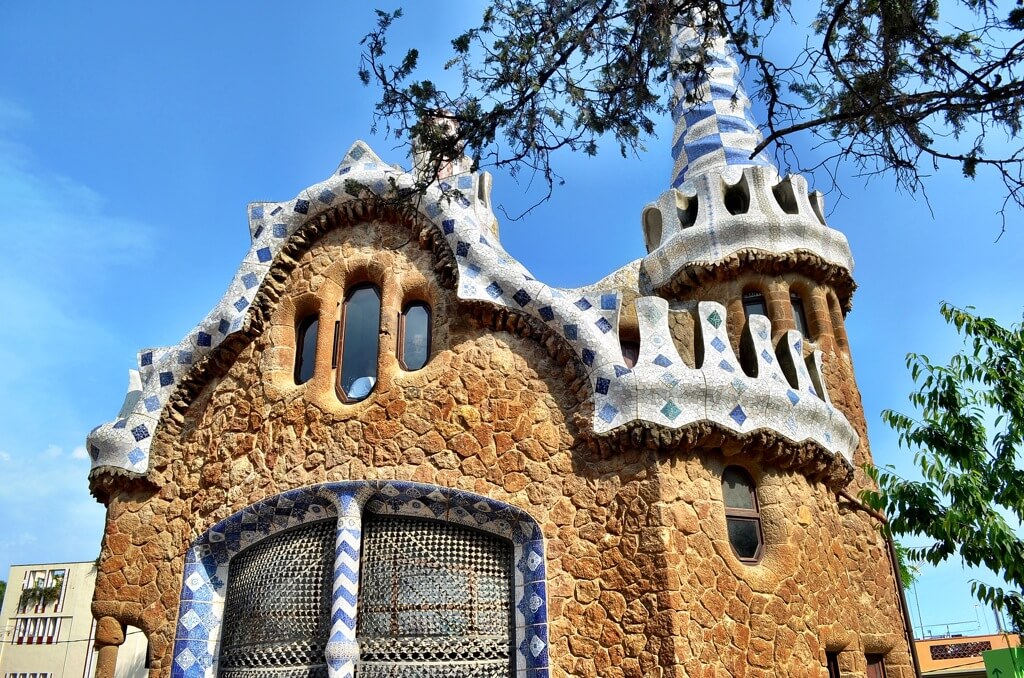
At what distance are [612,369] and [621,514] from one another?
1.02 m

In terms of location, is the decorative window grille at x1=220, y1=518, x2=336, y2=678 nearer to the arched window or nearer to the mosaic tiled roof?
the mosaic tiled roof

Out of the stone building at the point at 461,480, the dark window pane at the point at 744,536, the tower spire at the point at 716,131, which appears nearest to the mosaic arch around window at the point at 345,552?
the stone building at the point at 461,480

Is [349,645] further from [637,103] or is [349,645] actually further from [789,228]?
[789,228]

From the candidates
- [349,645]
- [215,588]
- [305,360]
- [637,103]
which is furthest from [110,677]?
[637,103]

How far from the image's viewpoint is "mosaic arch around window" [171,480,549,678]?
600 centimetres

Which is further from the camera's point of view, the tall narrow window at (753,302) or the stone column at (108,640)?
the tall narrow window at (753,302)

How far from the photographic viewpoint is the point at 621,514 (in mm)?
6078

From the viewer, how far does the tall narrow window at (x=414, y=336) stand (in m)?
7.13

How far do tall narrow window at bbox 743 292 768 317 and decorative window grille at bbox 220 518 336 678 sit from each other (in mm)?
4458

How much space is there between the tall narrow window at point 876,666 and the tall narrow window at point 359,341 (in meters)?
4.58

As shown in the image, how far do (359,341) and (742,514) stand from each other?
3304mm

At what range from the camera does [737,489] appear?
21.2 ft

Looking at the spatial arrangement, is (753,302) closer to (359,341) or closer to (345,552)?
(359,341)

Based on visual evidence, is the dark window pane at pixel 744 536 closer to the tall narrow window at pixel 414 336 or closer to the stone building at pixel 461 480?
the stone building at pixel 461 480
